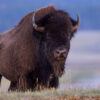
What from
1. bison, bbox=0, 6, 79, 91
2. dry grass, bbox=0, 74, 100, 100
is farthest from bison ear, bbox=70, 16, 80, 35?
dry grass, bbox=0, 74, 100, 100

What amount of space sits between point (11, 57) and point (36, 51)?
2.83 ft

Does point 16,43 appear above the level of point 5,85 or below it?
above

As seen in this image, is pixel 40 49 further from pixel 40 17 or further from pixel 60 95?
pixel 60 95

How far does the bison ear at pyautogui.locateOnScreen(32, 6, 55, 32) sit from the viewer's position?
629 inches

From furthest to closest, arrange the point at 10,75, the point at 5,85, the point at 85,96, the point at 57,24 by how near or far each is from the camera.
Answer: the point at 5,85 → the point at 10,75 → the point at 57,24 → the point at 85,96

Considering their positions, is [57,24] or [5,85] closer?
[57,24]

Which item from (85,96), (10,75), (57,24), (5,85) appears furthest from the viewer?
(5,85)

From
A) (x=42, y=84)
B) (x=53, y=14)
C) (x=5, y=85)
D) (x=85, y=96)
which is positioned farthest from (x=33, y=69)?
(x=5, y=85)

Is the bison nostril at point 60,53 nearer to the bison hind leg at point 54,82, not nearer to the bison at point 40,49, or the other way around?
the bison at point 40,49

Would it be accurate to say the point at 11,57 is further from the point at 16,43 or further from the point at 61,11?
the point at 61,11

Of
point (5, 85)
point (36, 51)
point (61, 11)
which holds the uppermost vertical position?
point (61, 11)

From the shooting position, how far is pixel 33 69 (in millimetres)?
15883

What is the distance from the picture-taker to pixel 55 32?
15.5 m

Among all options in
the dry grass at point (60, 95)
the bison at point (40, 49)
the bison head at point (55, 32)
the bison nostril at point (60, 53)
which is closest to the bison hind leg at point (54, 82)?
the bison at point (40, 49)
